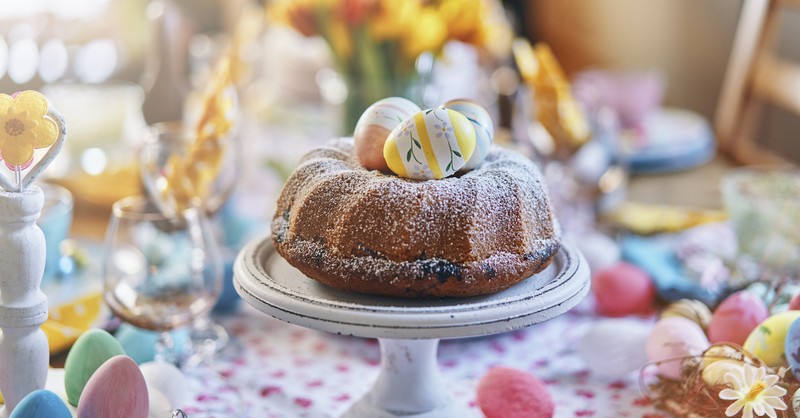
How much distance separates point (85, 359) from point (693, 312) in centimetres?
61

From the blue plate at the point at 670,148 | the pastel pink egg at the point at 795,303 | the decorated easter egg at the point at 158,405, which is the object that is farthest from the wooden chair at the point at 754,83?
the decorated easter egg at the point at 158,405

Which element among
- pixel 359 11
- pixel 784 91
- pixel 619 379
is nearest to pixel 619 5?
pixel 784 91

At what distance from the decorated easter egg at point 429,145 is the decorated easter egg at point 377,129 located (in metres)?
0.02

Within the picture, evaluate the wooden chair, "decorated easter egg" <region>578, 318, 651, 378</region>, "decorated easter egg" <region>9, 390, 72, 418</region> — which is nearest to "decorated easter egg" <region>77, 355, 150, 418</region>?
"decorated easter egg" <region>9, 390, 72, 418</region>

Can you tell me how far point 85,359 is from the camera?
Answer: 0.78 meters

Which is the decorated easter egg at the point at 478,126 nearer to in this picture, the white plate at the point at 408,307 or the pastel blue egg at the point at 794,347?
the white plate at the point at 408,307

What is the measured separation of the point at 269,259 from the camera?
0.84 m

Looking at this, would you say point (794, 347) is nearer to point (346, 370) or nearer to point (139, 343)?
point (346, 370)

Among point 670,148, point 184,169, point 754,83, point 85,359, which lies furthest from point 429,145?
point 754,83

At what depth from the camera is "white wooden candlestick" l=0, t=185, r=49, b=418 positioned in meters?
0.70

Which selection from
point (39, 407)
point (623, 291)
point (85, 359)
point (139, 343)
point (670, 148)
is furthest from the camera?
point (670, 148)

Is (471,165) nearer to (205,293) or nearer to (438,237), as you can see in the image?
(438,237)

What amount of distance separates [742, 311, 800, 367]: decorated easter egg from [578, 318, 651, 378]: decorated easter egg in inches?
5.0

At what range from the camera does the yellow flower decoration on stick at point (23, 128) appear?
0.70m
